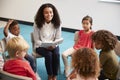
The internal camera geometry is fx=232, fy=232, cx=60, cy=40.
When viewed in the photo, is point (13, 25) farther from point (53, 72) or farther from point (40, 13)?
point (53, 72)

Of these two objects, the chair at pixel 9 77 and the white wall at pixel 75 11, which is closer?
the chair at pixel 9 77

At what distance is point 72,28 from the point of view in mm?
5598

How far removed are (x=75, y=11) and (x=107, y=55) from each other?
3.20 meters

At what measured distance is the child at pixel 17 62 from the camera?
2.02m

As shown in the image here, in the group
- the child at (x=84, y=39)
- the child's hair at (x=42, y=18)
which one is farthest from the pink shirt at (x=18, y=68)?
the child's hair at (x=42, y=18)

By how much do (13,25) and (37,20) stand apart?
1.15ft

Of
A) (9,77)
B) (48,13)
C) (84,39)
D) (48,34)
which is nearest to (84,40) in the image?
(84,39)

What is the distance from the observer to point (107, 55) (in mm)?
2365

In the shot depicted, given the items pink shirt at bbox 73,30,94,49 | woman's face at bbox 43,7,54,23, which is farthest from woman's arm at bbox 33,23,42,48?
pink shirt at bbox 73,30,94,49

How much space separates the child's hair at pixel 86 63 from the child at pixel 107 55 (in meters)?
0.56

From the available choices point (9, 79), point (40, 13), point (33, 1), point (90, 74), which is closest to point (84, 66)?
point (90, 74)

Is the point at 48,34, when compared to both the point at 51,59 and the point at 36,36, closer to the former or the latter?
the point at 36,36

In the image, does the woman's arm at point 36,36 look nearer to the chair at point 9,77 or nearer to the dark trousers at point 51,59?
the dark trousers at point 51,59

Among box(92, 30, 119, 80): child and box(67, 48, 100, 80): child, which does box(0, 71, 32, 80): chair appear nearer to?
box(67, 48, 100, 80): child
